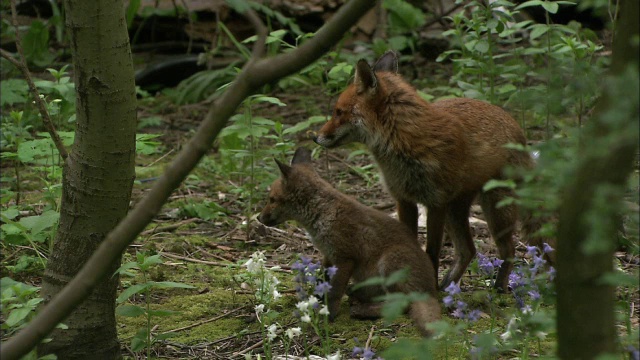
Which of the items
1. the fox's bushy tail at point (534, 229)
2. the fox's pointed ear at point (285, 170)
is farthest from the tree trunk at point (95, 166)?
the fox's bushy tail at point (534, 229)

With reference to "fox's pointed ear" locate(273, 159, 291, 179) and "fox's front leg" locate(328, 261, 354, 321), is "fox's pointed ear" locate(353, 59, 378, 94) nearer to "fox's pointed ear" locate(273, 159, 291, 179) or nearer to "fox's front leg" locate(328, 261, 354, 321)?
"fox's pointed ear" locate(273, 159, 291, 179)

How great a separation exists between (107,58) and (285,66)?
5.24 ft

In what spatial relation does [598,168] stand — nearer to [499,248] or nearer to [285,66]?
[285,66]

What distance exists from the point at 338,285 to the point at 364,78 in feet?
5.16

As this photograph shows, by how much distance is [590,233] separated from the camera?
7.54ft

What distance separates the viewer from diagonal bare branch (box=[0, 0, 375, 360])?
282 cm

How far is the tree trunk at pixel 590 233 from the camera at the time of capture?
7.86 ft

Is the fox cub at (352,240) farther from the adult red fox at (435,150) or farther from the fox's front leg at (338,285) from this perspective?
the adult red fox at (435,150)

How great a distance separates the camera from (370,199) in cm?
844

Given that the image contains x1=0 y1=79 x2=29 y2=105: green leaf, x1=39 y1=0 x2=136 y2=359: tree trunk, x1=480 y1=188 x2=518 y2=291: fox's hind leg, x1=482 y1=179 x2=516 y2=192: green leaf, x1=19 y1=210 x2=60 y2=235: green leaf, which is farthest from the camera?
x1=0 y1=79 x2=29 y2=105: green leaf

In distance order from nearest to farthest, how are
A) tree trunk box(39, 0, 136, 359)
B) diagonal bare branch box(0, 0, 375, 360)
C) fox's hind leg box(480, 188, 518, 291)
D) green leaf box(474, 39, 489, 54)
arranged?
diagonal bare branch box(0, 0, 375, 360), tree trunk box(39, 0, 136, 359), fox's hind leg box(480, 188, 518, 291), green leaf box(474, 39, 489, 54)

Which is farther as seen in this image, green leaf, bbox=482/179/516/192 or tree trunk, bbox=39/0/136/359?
tree trunk, bbox=39/0/136/359

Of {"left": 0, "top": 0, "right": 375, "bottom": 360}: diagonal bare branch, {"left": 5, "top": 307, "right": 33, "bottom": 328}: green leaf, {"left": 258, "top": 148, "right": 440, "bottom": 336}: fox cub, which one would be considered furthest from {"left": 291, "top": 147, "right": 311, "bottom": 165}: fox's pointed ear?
{"left": 0, "top": 0, "right": 375, "bottom": 360}: diagonal bare branch

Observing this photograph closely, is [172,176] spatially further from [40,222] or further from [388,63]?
[388,63]
